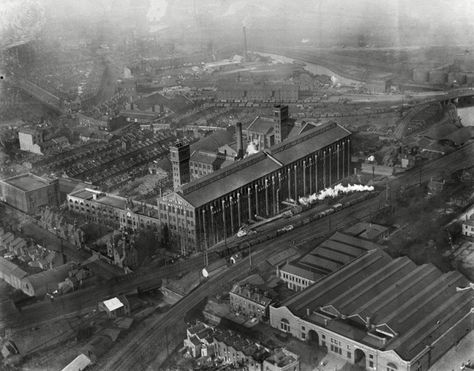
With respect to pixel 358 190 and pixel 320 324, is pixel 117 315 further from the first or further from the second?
pixel 358 190

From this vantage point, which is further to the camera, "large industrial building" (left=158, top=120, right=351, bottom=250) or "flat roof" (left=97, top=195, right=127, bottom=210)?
"flat roof" (left=97, top=195, right=127, bottom=210)

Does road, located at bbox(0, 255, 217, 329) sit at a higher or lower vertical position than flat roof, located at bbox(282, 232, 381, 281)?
lower

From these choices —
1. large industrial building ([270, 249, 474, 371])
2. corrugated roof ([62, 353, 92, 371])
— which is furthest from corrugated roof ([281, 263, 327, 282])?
corrugated roof ([62, 353, 92, 371])

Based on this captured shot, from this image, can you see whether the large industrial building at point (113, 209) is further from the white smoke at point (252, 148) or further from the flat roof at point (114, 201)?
the white smoke at point (252, 148)

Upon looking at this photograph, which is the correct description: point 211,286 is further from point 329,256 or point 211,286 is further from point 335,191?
point 335,191

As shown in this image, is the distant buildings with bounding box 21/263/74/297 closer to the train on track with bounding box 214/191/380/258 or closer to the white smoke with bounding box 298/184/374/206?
the train on track with bounding box 214/191/380/258

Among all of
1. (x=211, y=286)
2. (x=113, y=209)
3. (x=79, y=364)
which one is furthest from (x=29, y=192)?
(x=79, y=364)

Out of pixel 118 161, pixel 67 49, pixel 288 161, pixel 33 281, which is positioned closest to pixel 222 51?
pixel 67 49
